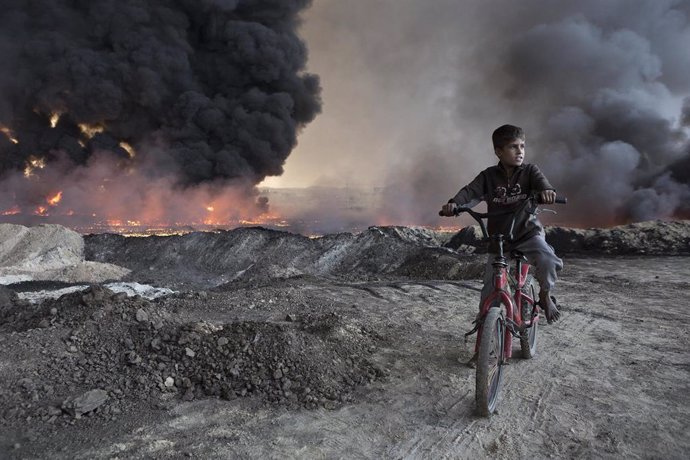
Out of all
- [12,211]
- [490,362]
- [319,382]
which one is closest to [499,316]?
[490,362]

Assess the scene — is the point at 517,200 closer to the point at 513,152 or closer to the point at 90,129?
the point at 513,152

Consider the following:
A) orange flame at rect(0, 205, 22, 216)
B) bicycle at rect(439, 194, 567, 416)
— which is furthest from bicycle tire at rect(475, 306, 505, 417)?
orange flame at rect(0, 205, 22, 216)

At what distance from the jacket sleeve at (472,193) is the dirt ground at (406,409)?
1786 millimetres

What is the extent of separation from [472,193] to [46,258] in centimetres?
1711

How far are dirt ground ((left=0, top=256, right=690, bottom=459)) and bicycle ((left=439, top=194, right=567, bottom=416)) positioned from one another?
0.29 m

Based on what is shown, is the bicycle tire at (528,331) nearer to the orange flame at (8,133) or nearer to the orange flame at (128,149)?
the orange flame at (128,149)

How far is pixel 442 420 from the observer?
3312 millimetres

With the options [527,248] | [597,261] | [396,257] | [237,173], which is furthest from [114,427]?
[237,173]

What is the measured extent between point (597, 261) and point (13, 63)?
43.8 m

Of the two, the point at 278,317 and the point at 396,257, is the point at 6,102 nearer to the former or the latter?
the point at 396,257

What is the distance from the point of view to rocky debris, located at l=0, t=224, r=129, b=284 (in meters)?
13.7

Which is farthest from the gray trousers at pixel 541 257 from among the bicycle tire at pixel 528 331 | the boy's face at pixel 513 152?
the boy's face at pixel 513 152

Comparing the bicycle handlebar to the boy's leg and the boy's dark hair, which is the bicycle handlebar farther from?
the boy's dark hair

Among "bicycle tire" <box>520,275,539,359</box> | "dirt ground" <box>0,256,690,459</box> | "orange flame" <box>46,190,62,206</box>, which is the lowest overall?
"dirt ground" <box>0,256,690,459</box>
